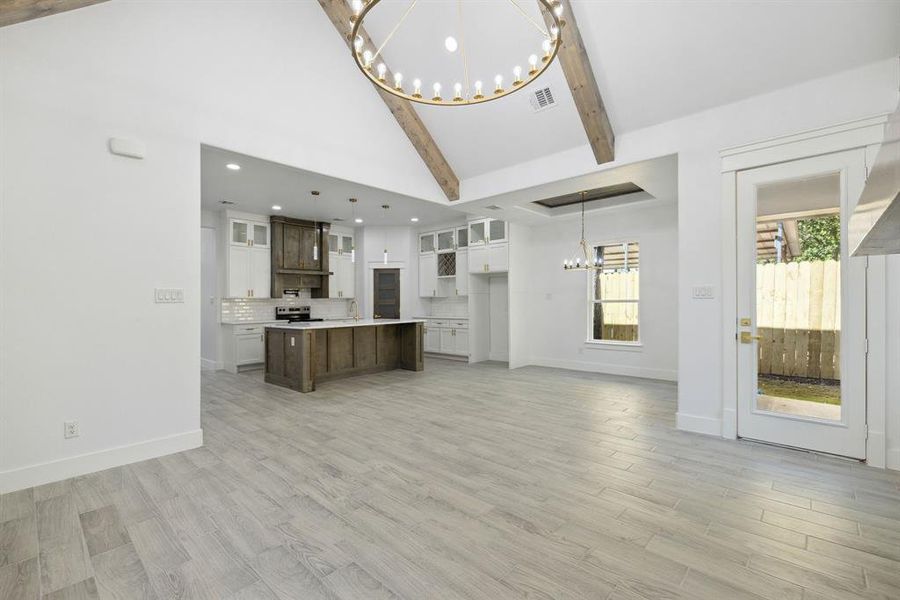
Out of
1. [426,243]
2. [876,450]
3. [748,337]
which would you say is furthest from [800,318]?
[426,243]

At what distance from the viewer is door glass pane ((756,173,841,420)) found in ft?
10.7

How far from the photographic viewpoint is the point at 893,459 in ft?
9.78

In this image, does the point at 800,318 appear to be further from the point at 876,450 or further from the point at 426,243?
the point at 426,243

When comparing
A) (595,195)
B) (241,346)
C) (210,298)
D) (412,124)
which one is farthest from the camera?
(210,298)

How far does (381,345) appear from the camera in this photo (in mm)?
7023

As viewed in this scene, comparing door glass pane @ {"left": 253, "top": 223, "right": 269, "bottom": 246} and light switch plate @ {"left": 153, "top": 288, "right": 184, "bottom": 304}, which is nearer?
light switch plate @ {"left": 153, "top": 288, "right": 184, "bottom": 304}

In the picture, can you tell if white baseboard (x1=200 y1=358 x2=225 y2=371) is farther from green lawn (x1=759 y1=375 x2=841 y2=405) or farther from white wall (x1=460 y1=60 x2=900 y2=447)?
green lawn (x1=759 y1=375 x2=841 y2=405)

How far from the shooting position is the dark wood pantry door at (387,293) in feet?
29.9

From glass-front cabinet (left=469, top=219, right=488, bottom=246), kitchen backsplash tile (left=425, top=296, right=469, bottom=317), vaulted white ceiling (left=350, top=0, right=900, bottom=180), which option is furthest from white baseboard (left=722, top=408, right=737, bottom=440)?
kitchen backsplash tile (left=425, top=296, right=469, bottom=317)

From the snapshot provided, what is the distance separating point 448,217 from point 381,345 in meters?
2.93

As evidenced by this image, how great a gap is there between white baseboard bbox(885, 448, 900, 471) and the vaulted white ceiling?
2971mm

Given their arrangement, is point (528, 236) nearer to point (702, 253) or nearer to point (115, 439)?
point (702, 253)

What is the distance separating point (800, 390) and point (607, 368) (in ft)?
11.7

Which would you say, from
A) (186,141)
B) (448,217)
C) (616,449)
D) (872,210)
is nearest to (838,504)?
(616,449)
